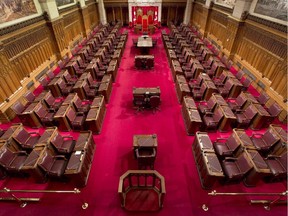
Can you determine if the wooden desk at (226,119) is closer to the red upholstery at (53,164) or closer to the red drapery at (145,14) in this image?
the red upholstery at (53,164)

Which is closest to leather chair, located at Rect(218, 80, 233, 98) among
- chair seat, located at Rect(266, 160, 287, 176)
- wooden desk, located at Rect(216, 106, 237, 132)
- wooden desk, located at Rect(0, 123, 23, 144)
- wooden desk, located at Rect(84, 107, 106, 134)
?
wooden desk, located at Rect(216, 106, 237, 132)

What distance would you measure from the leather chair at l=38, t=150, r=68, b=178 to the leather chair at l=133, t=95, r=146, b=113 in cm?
359

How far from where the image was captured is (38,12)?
380 inches

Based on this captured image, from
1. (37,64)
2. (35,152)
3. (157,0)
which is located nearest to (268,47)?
(35,152)

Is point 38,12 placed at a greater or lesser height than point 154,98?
greater

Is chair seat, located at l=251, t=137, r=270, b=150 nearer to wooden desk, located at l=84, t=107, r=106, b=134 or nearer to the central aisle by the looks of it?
the central aisle

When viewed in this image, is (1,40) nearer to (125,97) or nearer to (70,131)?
(70,131)

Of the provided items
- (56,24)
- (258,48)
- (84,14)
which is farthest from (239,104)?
(84,14)

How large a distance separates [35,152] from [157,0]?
1887 cm

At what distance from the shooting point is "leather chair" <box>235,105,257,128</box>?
21.3 feet

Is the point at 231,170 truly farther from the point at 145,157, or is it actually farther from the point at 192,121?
the point at 145,157

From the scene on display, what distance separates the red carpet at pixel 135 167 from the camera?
171 inches

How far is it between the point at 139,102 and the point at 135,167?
2.94 meters

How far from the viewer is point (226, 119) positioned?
6152mm
